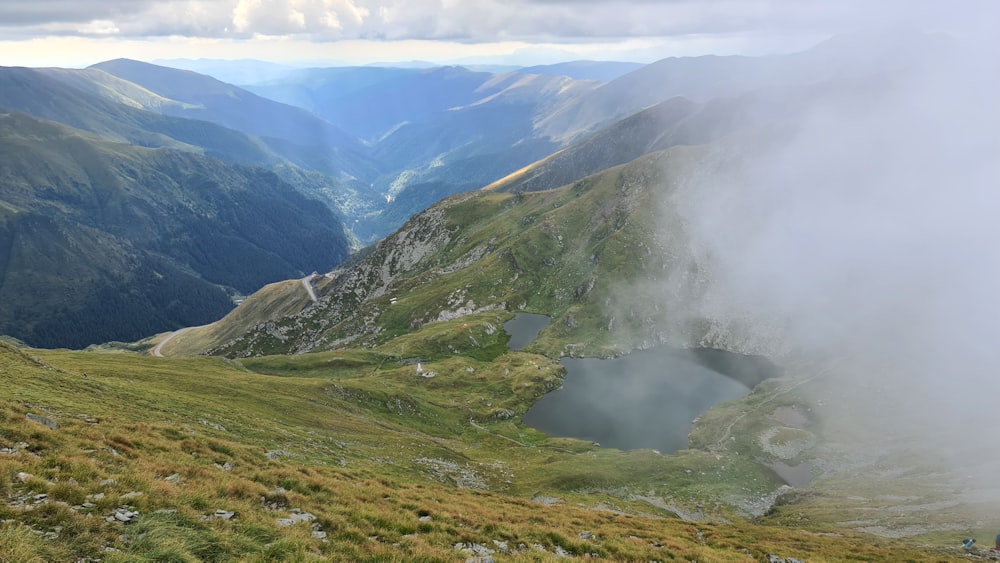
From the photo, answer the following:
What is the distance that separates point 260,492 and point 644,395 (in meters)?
139

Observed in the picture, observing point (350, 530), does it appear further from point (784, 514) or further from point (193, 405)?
point (784, 514)

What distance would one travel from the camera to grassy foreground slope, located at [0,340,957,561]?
50.5ft

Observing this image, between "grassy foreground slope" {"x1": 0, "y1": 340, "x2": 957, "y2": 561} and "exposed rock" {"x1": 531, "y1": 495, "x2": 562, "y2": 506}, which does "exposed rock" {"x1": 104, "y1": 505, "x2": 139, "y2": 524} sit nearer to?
"grassy foreground slope" {"x1": 0, "y1": 340, "x2": 957, "y2": 561}

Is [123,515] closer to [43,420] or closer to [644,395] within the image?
[43,420]

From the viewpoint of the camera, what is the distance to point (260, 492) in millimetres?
21859

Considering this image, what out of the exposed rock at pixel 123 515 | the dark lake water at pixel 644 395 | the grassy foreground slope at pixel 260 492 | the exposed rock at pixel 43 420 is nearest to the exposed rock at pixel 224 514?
the grassy foreground slope at pixel 260 492

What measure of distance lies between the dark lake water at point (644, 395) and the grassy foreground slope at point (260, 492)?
48286 mm

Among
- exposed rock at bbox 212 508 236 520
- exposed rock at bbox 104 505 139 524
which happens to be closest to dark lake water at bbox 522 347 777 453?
exposed rock at bbox 212 508 236 520

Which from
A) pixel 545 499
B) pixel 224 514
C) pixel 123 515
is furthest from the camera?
pixel 545 499

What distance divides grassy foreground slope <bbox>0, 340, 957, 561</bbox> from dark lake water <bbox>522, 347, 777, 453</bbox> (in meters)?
48.3

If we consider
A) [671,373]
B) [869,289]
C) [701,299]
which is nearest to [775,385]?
[671,373]

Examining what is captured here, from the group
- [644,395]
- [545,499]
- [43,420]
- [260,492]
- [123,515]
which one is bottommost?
[545,499]

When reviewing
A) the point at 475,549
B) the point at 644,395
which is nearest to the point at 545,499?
the point at 475,549

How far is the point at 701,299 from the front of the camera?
19412cm
